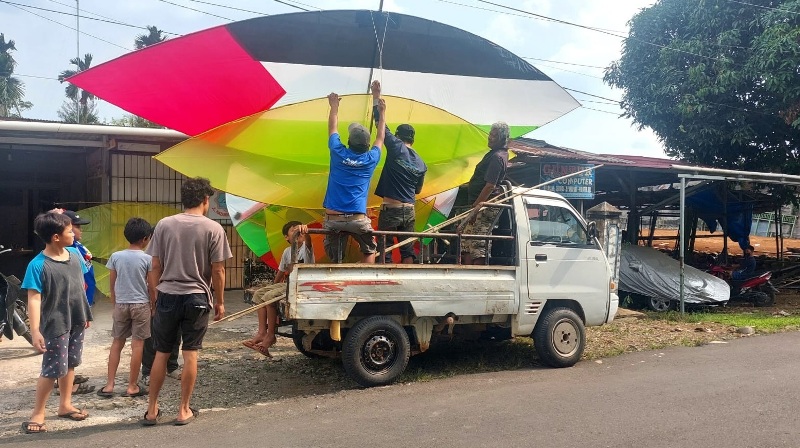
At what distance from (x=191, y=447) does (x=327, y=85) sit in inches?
164

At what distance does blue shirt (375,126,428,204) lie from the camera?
6219 millimetres

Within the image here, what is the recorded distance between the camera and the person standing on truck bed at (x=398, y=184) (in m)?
6.22

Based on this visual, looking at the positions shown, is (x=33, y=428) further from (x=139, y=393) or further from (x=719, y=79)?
(x=719, y=79)

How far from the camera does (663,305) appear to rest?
11898 millimetres

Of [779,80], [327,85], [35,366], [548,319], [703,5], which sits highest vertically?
[703,5]

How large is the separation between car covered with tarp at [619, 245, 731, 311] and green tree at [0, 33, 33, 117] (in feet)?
102

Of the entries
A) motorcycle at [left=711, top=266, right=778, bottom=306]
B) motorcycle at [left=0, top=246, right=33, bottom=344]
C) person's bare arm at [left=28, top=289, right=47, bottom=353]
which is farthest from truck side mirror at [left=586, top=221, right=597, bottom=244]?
motorcycle at [left=711, top=266, right=778, bottom=306]

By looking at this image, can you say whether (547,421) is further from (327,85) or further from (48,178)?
(48,178)

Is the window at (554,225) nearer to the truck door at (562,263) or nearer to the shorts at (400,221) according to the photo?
the truck door at (562,263)

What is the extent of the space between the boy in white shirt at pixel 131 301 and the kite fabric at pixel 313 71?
1.46 meters

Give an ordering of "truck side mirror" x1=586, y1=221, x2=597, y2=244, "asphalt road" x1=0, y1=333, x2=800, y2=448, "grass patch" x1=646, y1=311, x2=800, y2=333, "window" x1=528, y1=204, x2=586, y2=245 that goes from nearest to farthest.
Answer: "asphalt road" x1=0, y1=333, x2=800, y2=448
"window" x1=528, y1=204, x2=586, y2=245
"truck side mirror" x1=586, y1=221, x2=597, y2=244
"grass patch" x1=646, y1=311, x2=800, y2=333

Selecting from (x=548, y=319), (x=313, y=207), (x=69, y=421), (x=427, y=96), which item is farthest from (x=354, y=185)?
(x=69, y=421)

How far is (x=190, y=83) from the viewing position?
6.07 m

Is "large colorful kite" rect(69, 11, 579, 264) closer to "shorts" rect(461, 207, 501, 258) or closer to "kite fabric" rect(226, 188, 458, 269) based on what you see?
"kite fabric" rect(226, 188, 458, 269)
